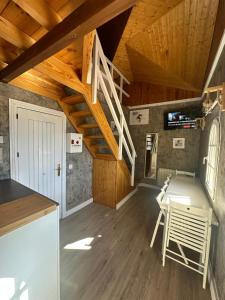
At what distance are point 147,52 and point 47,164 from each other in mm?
2949

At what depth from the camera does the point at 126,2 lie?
803mm

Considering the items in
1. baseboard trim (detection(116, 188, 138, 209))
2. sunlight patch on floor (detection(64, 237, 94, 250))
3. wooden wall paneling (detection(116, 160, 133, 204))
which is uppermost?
wooden wall paneling (detection(116, 160, 133, 204))

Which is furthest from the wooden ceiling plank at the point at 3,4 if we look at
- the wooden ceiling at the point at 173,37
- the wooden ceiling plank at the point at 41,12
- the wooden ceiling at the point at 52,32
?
the wooden ceiling at the point at 173,37

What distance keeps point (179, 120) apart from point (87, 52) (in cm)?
342

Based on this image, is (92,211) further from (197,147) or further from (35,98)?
(197,147)

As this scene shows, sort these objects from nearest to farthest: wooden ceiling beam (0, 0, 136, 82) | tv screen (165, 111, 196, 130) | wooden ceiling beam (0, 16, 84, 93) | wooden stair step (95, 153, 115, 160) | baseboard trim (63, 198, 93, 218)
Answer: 1. wooden ceiling beam (0, 0, 136, 82)
2. wooden ceiling beam (0, 16, 84, 93)
3. baseboard trim (63, 198, 93, 218)
4. wooden stair step (95, 153, 115, 160)
5. tv screen (165, 111, 196, 130)

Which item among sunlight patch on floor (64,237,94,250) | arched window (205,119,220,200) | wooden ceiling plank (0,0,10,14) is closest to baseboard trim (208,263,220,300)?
arched window (205,119,220,200)

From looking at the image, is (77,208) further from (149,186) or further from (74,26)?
(74,26)

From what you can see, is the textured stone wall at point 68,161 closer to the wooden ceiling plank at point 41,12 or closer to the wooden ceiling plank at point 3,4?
the wooden ceiling plank at point 3,4

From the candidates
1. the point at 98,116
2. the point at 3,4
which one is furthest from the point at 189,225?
the point at 3,4

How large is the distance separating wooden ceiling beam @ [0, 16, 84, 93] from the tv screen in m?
3.18

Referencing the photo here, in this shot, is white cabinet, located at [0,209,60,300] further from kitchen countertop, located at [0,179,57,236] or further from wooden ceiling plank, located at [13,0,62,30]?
wooden ceiling plank, located at [13,0,62,30]

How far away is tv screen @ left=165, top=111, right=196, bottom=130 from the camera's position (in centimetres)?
415

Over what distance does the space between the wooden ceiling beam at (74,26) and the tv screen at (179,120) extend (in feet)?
12.7
